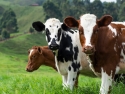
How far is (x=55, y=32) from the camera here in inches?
→ 303

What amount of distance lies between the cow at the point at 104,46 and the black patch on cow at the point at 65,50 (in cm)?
145

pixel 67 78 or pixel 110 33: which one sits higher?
pixel 110 33

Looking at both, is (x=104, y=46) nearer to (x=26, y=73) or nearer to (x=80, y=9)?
(x=26, y=73)

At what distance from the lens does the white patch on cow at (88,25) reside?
6.00m

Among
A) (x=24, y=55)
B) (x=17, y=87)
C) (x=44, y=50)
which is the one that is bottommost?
(x=24, y=55)

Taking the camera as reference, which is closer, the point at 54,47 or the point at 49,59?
the point at 54,47

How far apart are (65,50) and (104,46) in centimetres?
183

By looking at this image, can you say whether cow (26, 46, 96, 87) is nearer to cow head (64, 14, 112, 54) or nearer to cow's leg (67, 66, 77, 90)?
cow's leg (67, 66, 77, 90)

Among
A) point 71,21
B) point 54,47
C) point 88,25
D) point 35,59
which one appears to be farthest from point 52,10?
point 88,25

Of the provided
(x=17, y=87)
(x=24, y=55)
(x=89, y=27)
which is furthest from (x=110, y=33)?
(x=24, y=55)

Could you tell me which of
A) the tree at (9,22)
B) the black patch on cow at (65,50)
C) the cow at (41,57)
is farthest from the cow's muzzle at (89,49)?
the tree at (9,22)

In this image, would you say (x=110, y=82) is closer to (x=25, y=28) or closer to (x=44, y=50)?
(x=44, y=50)

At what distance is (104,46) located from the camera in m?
6.19

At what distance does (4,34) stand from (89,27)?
80141 millimetres
